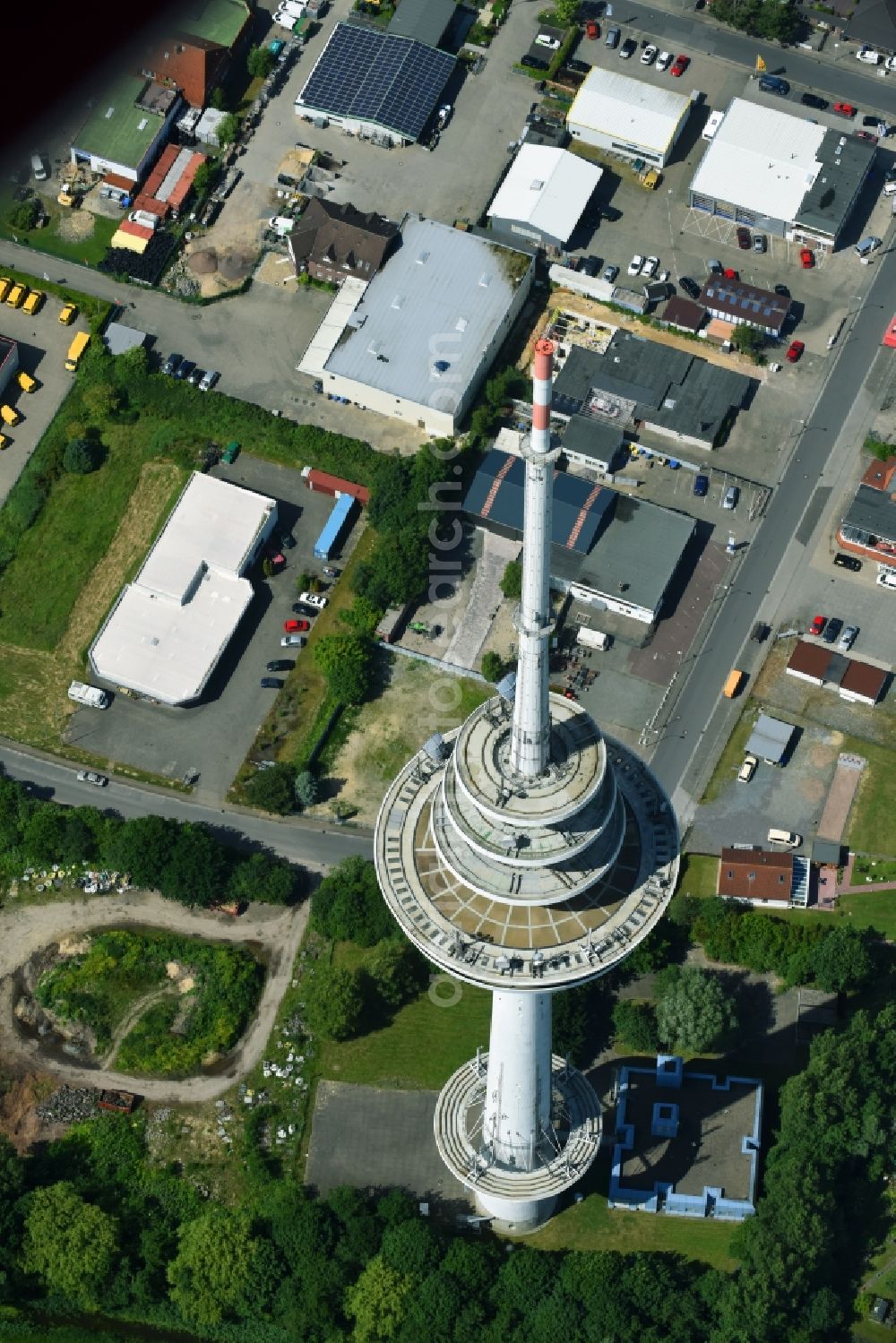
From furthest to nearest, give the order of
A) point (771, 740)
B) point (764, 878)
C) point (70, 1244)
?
point (771, 740) < point (764, 878) < point (70, 1244)

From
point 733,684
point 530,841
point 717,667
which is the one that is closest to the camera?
point 530,841

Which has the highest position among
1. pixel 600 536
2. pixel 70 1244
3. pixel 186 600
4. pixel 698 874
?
pixel 600 536

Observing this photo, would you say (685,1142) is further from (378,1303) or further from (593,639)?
(593,639)

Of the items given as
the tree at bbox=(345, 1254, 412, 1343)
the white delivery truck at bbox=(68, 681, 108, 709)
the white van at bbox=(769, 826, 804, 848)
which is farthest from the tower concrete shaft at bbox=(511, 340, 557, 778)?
the white delivery truck at bbox=(68, 681, 108, 709)

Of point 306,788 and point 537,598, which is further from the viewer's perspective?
point 306,788

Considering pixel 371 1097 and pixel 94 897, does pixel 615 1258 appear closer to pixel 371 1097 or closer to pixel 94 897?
pixel 371 1097

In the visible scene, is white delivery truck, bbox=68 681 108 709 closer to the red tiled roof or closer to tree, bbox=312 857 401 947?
tree, bbox=312 857 401 947

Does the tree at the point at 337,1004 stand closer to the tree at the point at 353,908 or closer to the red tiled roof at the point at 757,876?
the tree at the point at 353,908

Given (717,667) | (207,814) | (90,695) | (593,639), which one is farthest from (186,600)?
(717,667)
